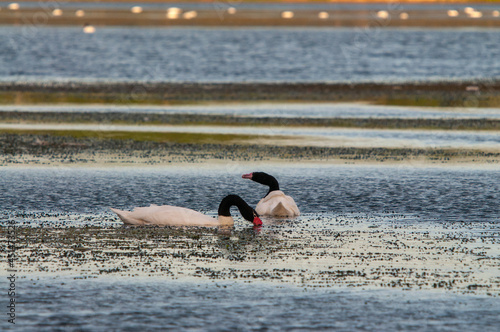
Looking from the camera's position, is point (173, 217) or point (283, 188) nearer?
point (173, 217)

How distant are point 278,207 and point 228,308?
17.6 feet

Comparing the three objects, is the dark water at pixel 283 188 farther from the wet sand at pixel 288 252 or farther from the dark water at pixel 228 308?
the dark water at pixel 228 308

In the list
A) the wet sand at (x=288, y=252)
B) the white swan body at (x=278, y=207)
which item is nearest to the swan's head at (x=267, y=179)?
the white swan body at (x=278, y=207)

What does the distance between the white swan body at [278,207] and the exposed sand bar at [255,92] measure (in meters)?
18.3

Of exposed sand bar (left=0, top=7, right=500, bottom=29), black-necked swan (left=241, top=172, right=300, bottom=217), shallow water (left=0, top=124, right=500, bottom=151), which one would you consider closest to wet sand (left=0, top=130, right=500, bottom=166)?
shallow water (left=0, top=124, right=500, bottom=151)

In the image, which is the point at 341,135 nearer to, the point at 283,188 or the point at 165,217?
the point at 283,188

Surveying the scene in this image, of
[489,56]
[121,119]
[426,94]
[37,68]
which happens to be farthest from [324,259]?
[489,56]

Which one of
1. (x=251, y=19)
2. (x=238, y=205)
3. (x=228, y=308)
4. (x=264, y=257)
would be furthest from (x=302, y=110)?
(x=251, y=19)

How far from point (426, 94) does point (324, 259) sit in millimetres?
24605

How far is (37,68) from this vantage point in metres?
48.6

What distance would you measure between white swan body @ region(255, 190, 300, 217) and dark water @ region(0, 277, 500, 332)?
431 centimetres

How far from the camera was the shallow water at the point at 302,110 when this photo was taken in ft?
99.6

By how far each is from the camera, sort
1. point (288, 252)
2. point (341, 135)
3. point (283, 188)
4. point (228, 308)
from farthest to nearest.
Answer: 1. point (341, 135)
2. point (283, 188)
3. point (288, 252)
4. point (228, 308)

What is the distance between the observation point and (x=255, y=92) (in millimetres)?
37219
